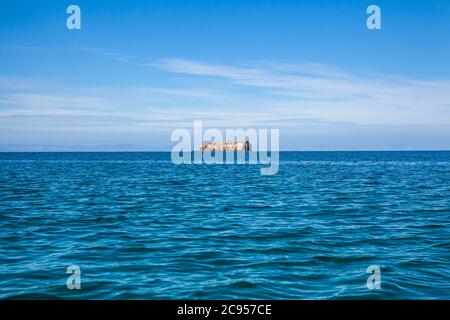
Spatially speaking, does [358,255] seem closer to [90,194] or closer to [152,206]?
[152,206]

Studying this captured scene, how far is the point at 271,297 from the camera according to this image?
35.9 ft

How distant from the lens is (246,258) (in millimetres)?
14672

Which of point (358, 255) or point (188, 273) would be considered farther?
point (358, 255)

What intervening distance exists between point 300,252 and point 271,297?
468 centimetres

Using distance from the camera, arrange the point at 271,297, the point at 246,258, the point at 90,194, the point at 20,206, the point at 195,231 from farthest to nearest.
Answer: the point at 90,194 → the point at 20,206 → the point at 195,231 → the point at 246,258 → the point at 271,297

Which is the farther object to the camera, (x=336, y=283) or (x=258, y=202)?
(x=258, y=202)

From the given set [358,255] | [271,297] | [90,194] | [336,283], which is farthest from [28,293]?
[90,194]

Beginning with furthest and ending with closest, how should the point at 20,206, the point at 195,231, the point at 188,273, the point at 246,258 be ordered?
the point at 20,206, the point at 195,231, the point at 246,258, the point at 188,273

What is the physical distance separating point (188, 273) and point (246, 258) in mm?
2568
